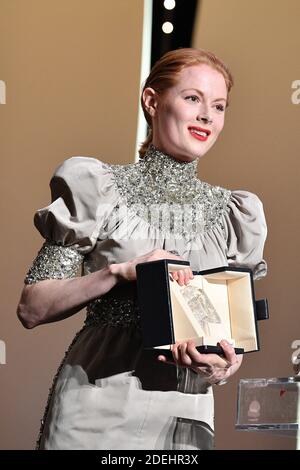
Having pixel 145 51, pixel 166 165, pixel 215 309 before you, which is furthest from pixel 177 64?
pixel 145 51

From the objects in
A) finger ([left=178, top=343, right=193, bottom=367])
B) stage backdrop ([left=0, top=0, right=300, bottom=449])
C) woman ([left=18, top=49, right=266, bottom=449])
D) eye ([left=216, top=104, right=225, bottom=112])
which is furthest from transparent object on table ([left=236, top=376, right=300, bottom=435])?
stage backdrop ([left=0, top=0, right=300, bottom=449])

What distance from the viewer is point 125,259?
4.49 ft

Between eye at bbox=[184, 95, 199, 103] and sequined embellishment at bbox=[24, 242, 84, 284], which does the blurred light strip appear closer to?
eye at bbox=[184, 95, 199, 103]

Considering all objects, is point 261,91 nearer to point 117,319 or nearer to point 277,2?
point 277,2

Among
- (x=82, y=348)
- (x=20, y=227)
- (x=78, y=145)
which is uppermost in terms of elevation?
(x=78, y=145)

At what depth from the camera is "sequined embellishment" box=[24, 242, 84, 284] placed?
4.52ft

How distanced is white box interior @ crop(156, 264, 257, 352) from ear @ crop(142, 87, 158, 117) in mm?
349

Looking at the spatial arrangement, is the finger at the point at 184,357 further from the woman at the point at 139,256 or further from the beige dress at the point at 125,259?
the beige dress at the point at 125,259

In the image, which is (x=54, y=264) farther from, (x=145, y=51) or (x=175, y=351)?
(x=145, y=51)

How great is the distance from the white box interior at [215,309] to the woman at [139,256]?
A: 0.03 m

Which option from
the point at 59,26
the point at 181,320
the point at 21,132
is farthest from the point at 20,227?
the point at 181,320

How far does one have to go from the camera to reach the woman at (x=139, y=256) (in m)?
1.31

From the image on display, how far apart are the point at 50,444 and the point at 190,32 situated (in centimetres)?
120

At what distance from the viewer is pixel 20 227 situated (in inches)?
83.4
